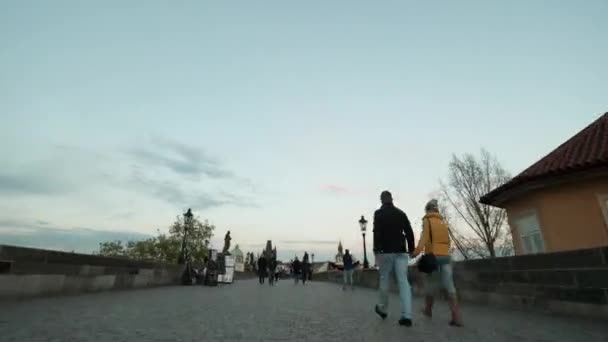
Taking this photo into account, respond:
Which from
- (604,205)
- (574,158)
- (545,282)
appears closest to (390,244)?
(545,282)

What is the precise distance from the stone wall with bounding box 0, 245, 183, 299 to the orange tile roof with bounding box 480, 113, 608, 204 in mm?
13286

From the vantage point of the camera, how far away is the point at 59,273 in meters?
8.48

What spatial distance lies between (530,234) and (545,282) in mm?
6483

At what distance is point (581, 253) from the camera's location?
18.3 ft

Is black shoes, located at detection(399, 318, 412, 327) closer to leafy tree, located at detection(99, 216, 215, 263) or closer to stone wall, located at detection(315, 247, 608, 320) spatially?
stone wall, located at detection(315, 247, 608, 320)

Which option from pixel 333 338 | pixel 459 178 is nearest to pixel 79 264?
pixel 333 338

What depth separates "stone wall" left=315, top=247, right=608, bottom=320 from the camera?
208 inches

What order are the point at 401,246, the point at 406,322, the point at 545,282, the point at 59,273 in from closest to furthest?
the point at 406,322 → the point at 401,246 → the point at 545,282 → the point at 59,273

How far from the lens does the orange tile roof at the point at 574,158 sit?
9.77m

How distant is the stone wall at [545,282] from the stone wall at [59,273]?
9.91 metres

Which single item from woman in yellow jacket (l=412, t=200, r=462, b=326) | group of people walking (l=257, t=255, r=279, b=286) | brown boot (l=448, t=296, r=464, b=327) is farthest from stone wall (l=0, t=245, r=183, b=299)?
group of people walking (l=257, t=255, r=279, b=286)

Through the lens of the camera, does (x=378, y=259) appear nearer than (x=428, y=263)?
No

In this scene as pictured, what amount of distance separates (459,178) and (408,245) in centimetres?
2703

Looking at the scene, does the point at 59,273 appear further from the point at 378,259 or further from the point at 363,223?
the point at 363,223
